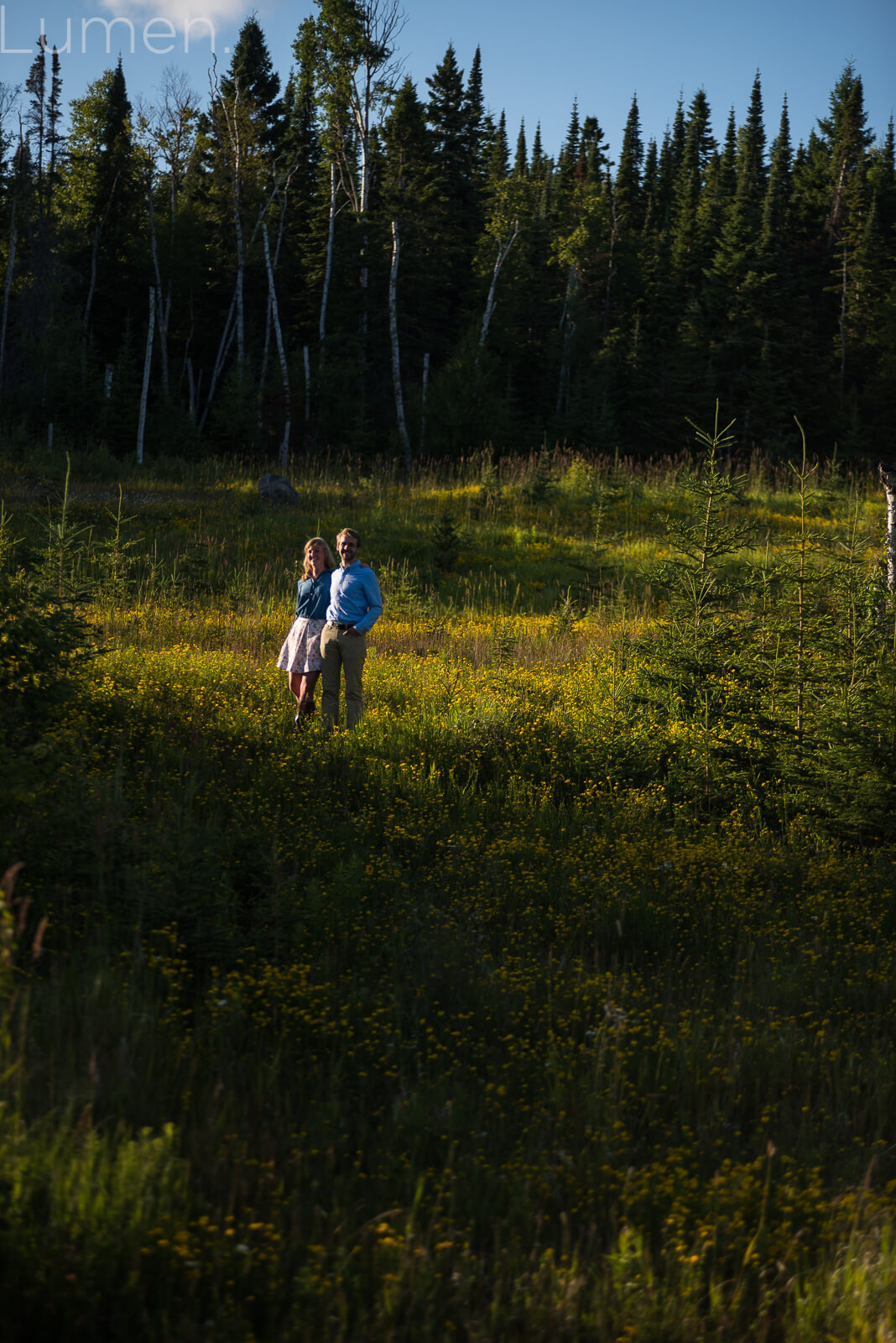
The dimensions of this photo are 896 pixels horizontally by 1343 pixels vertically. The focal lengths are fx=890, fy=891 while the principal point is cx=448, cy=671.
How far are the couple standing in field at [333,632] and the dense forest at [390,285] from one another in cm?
2187

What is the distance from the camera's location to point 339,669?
8039mm

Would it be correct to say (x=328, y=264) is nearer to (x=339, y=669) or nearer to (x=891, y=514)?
(x=339, y=669)

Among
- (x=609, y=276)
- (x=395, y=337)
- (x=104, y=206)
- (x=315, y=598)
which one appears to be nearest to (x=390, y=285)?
(x=395, y=337)

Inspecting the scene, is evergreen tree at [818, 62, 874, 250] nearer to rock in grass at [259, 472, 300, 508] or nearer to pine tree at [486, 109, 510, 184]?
pine tree at [486, 109, 510, 184]

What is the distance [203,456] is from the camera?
3005cm

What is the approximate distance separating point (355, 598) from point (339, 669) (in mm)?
674

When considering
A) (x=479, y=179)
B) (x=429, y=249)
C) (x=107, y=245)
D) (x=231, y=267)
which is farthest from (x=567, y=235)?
(x=107, y=245)

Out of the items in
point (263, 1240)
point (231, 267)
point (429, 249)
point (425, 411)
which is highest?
point (429, 249)

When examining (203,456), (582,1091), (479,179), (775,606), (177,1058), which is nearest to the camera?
(177,1058)

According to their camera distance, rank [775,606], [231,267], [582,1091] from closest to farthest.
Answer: [582,1091]
[775,606]
[231,267]

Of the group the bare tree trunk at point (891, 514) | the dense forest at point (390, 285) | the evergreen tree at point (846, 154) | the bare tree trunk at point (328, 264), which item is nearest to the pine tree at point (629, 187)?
the dense forest at point (390, 285)

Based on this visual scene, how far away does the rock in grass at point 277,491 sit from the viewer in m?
20.4

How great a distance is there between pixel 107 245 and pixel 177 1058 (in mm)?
41080

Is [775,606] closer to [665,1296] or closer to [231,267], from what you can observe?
[665,1296]
